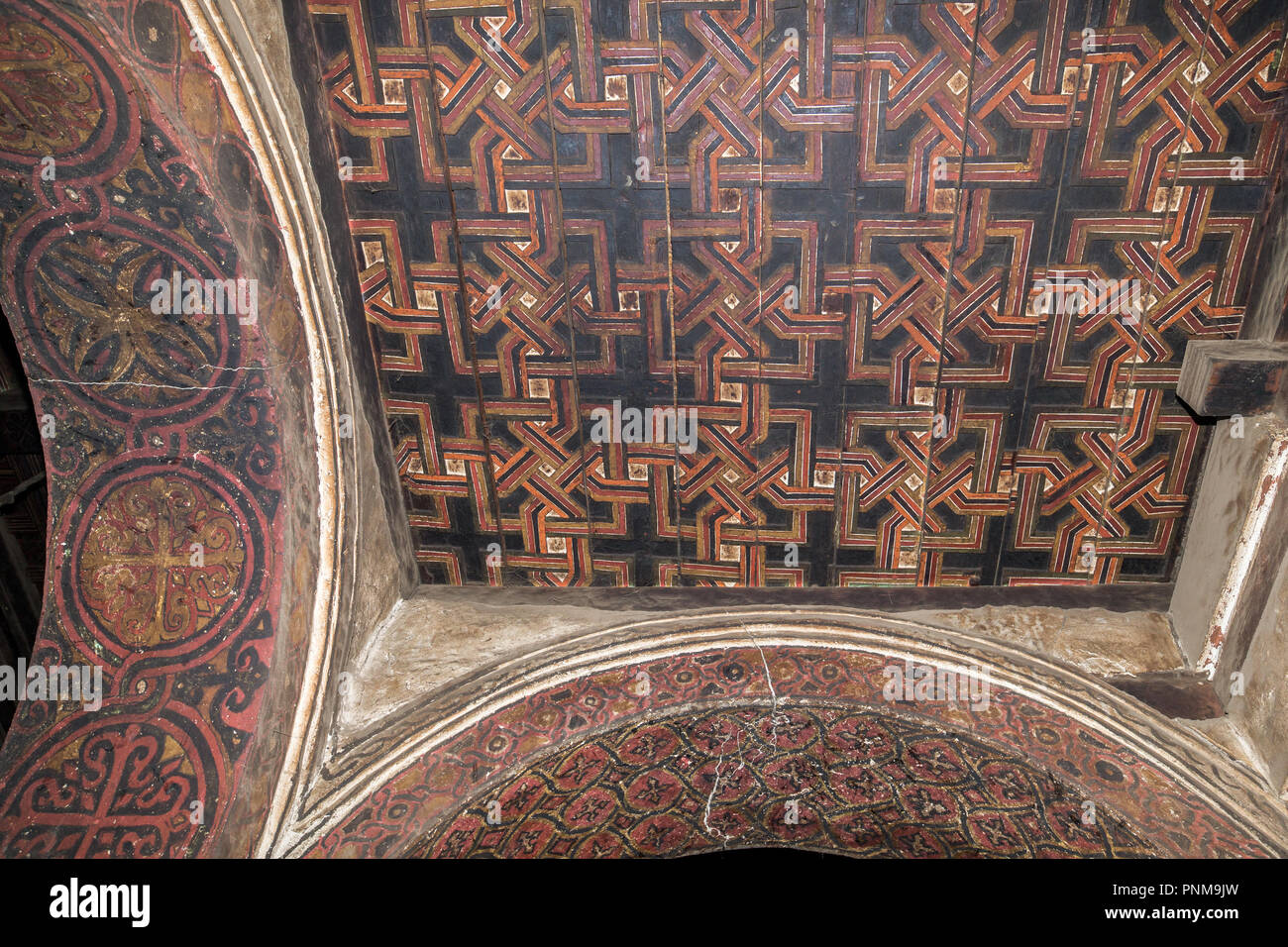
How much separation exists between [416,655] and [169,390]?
52.7 inches

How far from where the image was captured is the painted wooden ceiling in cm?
285

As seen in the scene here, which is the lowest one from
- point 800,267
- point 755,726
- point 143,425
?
point 755,726

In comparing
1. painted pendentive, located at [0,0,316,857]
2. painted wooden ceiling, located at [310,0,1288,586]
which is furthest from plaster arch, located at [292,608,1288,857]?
painted pendentive, located at [0,0,316,857]

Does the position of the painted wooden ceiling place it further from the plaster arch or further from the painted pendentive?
the painted pendentive

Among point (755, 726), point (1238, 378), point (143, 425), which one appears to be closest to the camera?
point (143, 425)

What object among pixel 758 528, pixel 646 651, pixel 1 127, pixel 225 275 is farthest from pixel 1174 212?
pixel 1 127

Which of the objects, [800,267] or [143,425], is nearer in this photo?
[143,425]

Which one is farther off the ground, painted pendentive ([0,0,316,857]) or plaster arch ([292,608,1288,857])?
painted pendentive ([0,0,316,857])

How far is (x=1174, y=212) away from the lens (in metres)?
2.98

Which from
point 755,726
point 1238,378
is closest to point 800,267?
point 1238,378

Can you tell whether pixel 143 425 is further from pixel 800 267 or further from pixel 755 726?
pixel 755 726

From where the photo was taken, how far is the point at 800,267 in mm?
3137

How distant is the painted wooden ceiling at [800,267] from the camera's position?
2.85 meters

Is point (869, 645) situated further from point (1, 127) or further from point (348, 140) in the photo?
point (1, 127)
